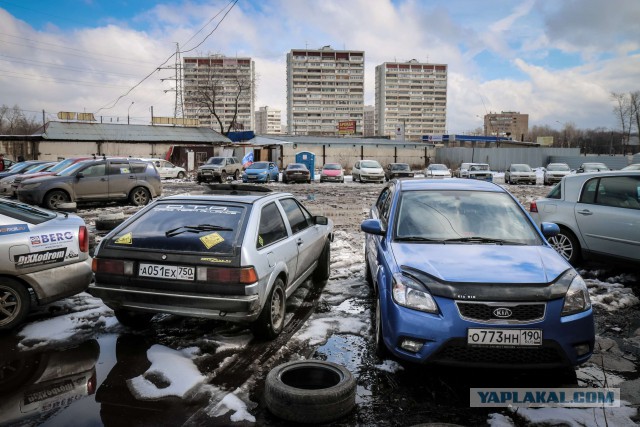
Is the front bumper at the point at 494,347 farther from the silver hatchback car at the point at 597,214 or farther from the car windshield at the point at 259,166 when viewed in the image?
the car windshield at the point at 259,166

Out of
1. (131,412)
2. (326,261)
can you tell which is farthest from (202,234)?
(326,261)

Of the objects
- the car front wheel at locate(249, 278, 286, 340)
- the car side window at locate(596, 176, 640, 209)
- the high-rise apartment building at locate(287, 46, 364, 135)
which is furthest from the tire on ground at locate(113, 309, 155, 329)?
the high-rise apartment building at locate(287, 46, 364, 135)

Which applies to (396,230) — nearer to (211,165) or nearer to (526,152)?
(211,165)

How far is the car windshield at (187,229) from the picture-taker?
4109mm

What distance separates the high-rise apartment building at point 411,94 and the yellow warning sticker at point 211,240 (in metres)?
145

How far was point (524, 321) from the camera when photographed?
327 centimetres

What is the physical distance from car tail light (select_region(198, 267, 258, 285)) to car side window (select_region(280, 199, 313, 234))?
1.42m

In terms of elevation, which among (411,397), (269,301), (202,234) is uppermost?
(202,234)

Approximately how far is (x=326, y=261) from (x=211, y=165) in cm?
2462

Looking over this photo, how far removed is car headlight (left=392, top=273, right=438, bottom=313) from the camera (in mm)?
3438

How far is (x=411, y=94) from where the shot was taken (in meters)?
146

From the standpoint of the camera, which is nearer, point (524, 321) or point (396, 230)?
point (524, 321)

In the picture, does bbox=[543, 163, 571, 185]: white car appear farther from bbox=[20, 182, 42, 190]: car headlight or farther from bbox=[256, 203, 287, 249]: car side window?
bbox=[256, 203, 287, 249]: car side window

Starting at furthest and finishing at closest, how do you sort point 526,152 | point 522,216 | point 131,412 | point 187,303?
point 526,152 < point 522,216 < point 187,303 < point 131,412
